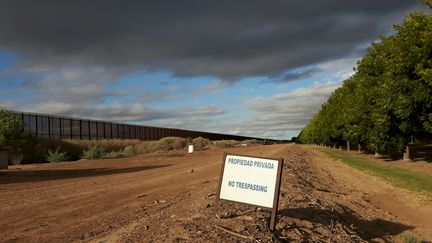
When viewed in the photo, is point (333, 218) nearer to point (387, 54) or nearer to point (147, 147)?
point (387, 54)

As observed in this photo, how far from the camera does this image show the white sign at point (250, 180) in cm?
876

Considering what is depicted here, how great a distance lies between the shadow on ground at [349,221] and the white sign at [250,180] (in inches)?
52.1

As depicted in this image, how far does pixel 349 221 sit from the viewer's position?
1229cm

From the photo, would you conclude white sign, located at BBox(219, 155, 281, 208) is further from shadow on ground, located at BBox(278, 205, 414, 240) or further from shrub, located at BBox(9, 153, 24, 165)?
shrub, located at BBox(9, 153, 24, 165)

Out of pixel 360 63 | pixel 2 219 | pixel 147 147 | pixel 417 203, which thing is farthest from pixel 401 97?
pixel 147 147

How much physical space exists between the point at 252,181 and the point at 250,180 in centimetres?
5

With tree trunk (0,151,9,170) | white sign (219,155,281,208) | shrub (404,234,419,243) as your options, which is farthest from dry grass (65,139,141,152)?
white sign (219,155,281,208)

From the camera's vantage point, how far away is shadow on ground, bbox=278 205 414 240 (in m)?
10.7

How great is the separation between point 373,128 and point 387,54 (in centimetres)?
789

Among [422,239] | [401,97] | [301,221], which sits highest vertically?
[401,97]

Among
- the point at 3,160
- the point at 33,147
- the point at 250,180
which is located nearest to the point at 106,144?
the point at 33,147

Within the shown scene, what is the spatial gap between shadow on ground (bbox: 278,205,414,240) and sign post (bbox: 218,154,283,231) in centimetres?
133

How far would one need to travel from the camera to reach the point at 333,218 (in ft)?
37.2

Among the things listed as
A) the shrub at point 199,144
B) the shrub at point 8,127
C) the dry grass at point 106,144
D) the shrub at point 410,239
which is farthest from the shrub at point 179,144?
the shrub at point 410,239
